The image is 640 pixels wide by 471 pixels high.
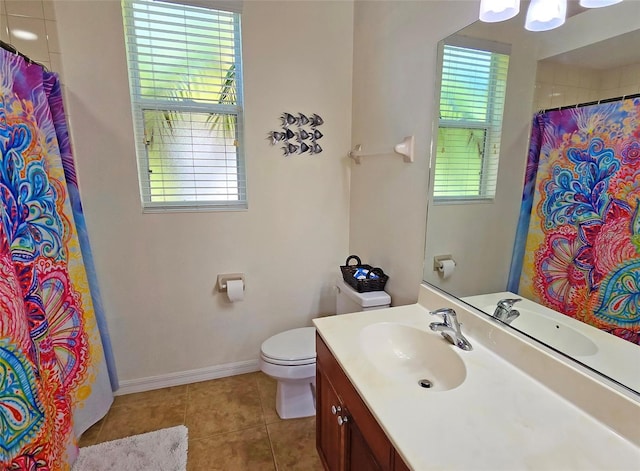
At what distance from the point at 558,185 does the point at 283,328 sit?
197 cm

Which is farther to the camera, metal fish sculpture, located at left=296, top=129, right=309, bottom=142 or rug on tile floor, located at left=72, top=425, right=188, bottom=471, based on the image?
metal fish sculpture, located at left=296, top=129, right=309, bottom=142

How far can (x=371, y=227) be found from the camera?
212 centimetres

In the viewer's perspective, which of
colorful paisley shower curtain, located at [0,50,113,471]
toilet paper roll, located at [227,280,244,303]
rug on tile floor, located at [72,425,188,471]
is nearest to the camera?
colorful paisley shower curtain, located at [0,50,113,471]

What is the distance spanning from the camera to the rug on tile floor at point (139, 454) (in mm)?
1652

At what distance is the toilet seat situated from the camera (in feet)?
6.06

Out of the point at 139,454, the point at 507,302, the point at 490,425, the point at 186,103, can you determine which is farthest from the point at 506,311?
the point at 186,103

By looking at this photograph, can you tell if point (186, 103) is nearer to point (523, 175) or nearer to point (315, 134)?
point (315, 134)

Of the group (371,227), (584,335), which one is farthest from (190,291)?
(584,335)

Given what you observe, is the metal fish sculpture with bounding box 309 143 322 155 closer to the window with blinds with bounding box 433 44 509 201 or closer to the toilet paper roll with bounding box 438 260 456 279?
the window with blinds with bounding box 433 44 509 201

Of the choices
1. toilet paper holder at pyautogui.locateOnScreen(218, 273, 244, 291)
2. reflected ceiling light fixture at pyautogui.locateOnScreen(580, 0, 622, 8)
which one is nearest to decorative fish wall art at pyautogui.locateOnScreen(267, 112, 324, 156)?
toilet paper holder at pyautogui.locateOnScreen(218, 273, 244, 291)

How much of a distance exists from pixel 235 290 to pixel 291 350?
1.90ft

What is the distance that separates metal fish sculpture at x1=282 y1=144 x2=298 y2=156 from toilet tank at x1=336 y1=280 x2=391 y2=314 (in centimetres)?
94

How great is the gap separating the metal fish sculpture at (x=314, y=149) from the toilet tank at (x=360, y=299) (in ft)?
3.01

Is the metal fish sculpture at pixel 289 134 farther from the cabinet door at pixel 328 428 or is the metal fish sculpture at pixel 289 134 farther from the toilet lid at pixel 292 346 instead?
the cabinet door at pixel 328 428
